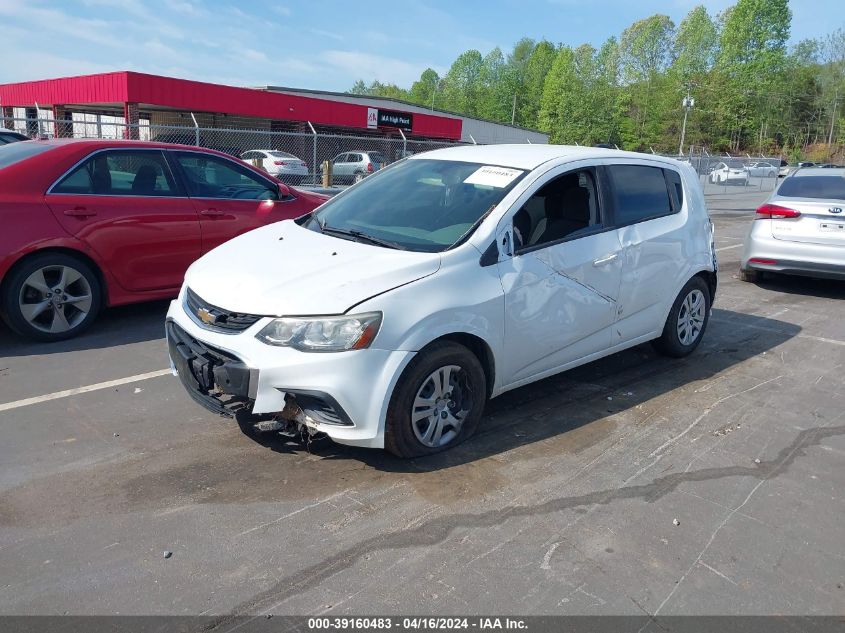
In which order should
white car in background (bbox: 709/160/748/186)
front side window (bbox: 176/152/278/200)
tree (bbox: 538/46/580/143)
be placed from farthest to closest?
tree (bbox: 538/46/580/143)
white car in background (bbox: 709/160/748/186)
front side window (bbox: 176/152/278/200)

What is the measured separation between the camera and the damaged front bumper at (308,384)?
3525mm

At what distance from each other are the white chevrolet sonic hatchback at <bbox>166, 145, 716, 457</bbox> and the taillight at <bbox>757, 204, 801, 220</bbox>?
3935 mm

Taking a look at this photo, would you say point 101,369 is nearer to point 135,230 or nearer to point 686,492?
point 135,230

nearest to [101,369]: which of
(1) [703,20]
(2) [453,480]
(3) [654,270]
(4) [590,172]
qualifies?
(2) [453,480]

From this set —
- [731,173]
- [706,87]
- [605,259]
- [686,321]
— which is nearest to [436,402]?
[605,259]

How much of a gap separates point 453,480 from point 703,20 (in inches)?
3807

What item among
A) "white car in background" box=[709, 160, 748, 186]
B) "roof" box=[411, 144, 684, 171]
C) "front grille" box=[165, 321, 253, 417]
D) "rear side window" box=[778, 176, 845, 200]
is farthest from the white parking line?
"white car in background" box=[709, 160, 748, 186]

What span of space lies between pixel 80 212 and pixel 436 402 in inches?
149

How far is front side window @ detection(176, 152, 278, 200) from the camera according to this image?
6.73 meters

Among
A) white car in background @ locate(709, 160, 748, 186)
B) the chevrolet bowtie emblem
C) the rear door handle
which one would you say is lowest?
the chevrolet bowtie emblem

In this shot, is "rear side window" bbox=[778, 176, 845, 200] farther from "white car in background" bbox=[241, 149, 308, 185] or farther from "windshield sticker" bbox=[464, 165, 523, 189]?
"white car in background" bbox=[241, 149, 308, 185]

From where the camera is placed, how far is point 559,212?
188 inches

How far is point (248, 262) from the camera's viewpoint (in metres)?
4.20

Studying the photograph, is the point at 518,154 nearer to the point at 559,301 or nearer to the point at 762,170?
the point at 559,301
